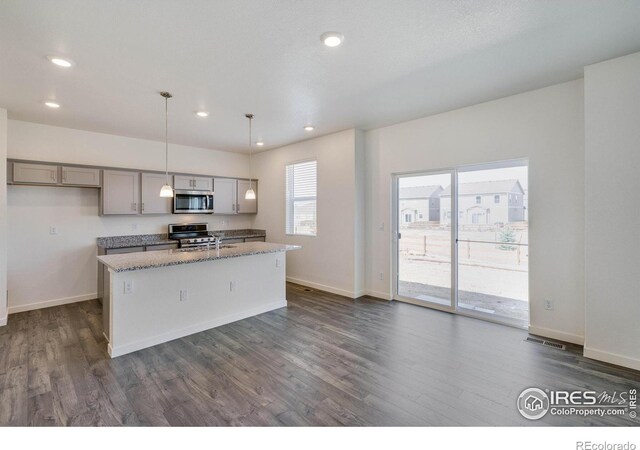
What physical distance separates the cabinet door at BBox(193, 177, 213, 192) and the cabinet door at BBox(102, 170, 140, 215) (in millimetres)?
976

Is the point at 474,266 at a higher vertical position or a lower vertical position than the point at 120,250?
lower

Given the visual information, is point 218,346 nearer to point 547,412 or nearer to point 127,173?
point 547,412

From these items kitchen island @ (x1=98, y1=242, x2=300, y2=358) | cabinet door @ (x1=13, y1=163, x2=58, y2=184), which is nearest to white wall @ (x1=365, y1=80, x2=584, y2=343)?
kitchen island @ (x1=98, y1=242, x2=300, y2=358)

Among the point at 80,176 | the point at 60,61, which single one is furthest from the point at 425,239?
the point at 80,176

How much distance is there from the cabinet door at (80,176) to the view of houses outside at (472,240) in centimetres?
485

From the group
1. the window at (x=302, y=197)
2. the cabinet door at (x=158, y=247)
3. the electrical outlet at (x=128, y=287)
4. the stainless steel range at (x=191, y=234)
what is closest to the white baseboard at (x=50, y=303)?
the cabinet door at (x=158, y=247)

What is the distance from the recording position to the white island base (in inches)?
123

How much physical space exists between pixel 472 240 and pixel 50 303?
6.32 meters

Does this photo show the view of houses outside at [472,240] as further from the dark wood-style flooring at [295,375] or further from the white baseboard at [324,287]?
the white baseboard at [324,287]

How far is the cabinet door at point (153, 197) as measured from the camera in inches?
207

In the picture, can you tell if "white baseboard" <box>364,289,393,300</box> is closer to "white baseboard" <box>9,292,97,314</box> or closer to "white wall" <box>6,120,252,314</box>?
"white wall" <box>6,120,252,314</box>

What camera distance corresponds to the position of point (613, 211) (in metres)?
2.78

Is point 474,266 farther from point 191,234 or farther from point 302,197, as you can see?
point 191,234

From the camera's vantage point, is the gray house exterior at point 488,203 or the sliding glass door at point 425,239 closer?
the gray house exterior at point 488,203
